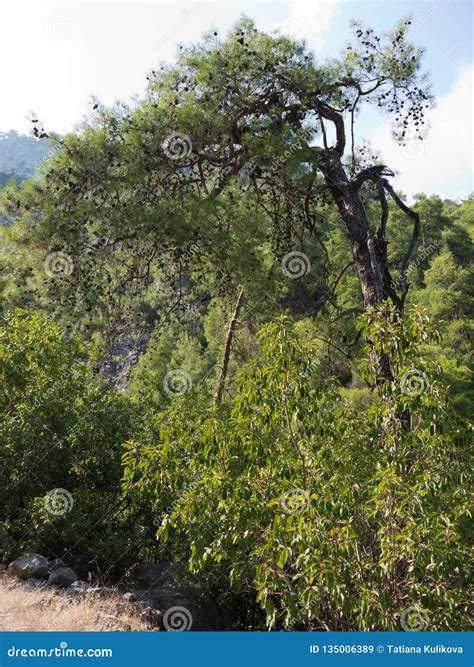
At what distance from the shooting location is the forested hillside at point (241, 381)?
3549mm

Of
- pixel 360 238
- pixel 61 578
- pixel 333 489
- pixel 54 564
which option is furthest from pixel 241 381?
pixel 54 564

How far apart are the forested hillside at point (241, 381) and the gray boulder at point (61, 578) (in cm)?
51

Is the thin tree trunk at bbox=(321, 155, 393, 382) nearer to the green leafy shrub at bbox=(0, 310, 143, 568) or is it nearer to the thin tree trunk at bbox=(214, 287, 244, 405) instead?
the thin tree trunk at bbox=(214, 287, 244, 405)

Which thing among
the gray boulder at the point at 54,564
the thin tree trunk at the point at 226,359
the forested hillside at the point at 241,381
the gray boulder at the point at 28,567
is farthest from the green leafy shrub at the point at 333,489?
the thin tree trunk at the point at 226,359

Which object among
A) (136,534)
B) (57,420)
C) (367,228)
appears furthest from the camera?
(57,420)

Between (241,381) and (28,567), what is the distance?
12.8 ft

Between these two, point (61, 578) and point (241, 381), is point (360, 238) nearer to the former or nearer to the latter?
point (241, 381)

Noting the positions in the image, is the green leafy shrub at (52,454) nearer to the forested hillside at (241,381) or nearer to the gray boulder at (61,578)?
the forested hillside at (241,381)

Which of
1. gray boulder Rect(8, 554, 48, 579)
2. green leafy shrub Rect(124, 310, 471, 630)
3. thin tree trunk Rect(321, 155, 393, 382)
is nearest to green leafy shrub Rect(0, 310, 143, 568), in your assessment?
gray boulder Rect(8, 554, 48, 579)

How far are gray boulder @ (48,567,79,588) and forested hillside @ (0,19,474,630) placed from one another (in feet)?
1.68
